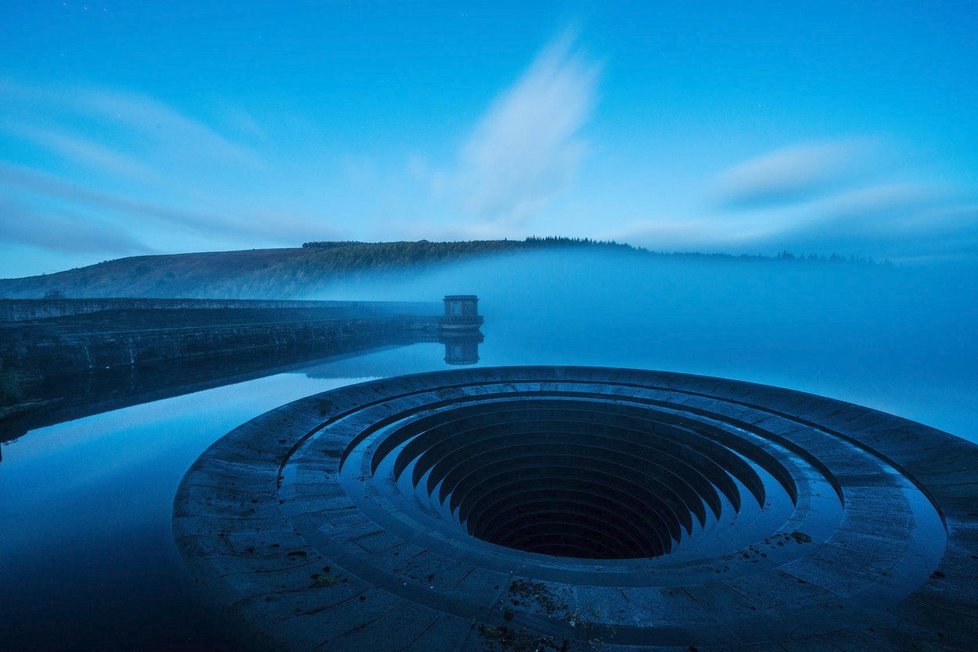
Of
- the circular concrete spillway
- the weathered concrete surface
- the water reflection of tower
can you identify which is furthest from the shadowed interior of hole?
the water reflection of tower

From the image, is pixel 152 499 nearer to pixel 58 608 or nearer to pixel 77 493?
pixel 77 493

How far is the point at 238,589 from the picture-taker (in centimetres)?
806

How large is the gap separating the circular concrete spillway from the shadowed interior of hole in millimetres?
134

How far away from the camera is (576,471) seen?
26.2 metres

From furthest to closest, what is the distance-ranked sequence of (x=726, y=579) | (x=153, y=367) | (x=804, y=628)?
(x=153, y=367) < (x=726, y=579) < (x=804, y=628)

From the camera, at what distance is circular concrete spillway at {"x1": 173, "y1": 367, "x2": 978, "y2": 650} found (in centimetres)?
758

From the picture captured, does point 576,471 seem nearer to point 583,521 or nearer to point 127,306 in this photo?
point 583,521

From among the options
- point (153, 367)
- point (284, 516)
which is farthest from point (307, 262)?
point (284, 516)

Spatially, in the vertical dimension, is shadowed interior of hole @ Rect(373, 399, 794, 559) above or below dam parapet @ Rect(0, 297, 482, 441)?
below

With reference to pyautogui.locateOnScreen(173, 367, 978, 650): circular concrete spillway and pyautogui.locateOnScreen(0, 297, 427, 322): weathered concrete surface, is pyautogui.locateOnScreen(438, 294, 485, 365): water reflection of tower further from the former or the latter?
pyautogui.locateOnScreen(173, 367, 978, 650): circular concrete spillway

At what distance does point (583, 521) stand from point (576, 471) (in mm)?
3230

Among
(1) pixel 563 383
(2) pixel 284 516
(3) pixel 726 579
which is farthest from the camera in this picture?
(1) pixel 563 383

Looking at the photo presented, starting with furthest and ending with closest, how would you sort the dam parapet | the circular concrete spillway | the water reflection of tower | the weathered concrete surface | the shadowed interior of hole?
the water reflection of tower → the weathered concrete surface → the dam parapet → the shadowed interior of hole → the circular concrete spillway

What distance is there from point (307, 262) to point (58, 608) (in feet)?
587
